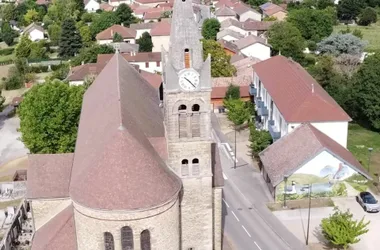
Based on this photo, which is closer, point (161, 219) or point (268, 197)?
point (161, 219)

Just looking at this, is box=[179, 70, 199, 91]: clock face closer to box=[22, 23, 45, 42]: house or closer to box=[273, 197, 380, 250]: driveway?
box=[273, 197, 380, 250]: driveway

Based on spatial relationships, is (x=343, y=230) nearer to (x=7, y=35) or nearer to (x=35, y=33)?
(x=35, y=33)

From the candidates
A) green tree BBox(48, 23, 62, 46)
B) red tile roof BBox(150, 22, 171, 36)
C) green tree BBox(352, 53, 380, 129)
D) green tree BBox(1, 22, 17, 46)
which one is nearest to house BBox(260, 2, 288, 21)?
red tile roof BBox(150, 22, 171, 36)

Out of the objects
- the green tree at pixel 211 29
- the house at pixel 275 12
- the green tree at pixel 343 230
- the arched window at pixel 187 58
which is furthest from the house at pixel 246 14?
the arched window at pixel 187 58

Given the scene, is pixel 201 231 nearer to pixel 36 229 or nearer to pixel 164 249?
pixel 164 249

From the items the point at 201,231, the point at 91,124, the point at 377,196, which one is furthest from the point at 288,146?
the point at 91,124

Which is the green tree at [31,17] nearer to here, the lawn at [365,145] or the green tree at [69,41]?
the green tree at [69,41]

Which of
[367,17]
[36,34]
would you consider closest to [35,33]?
[36,34]
